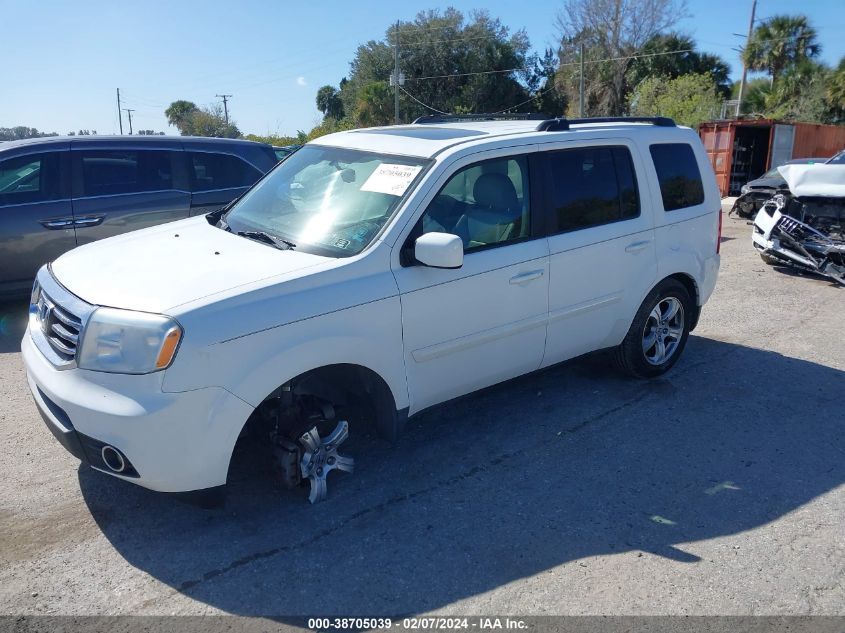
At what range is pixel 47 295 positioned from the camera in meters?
3.59

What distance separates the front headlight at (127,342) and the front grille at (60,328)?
136 mm

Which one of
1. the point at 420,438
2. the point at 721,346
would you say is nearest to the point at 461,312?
the point at 420,438

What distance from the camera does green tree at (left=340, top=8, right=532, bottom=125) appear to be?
2041 inches

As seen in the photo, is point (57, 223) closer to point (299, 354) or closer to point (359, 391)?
point (359, 391)

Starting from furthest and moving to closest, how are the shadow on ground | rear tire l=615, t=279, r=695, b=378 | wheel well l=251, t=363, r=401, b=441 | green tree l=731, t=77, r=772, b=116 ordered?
green tree l=731, t=77, r=772, b=116
rear tire l=615, t=279, r=695, b=378
wheel well l=251, t=363, r=401, b=441
the shadow on ground

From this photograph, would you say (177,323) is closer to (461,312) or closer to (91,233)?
(461,312)

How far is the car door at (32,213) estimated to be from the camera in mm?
6574

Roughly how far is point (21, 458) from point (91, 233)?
130 inches

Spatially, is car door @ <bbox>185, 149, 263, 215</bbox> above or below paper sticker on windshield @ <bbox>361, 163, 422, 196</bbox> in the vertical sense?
below

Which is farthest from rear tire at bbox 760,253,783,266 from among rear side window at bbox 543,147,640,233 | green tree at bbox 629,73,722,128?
green tree at bbox 629,73,722,128

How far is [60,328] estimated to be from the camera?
11.0 ft

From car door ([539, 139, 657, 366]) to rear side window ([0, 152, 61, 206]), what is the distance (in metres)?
4.96

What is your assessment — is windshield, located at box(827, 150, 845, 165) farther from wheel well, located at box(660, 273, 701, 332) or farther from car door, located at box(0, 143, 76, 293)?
car door, located at box(0, 143, 76, 293)

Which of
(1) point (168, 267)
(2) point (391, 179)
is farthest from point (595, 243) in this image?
(1) point (168, 267)
